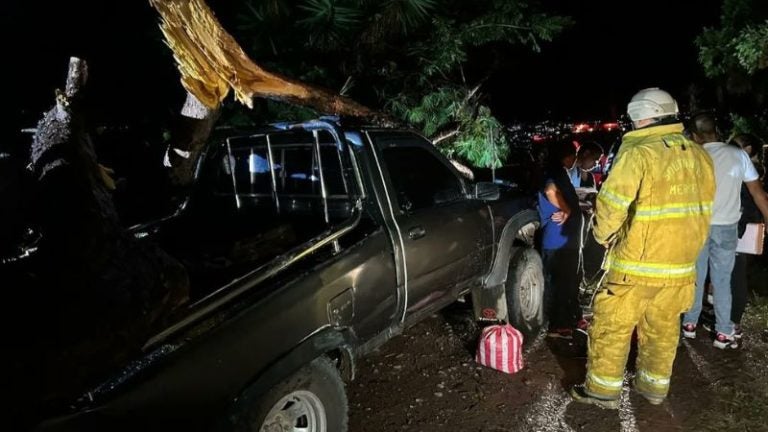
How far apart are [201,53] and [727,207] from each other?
3.91 m

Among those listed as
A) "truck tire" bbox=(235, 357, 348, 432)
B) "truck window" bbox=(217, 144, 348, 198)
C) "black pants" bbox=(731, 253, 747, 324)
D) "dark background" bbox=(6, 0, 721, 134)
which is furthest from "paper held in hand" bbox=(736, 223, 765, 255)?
"dark background" bbox=(6, 0, 721, 134)

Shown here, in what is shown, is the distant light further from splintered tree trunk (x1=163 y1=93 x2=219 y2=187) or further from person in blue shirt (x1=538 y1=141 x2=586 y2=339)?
splintered tree trunk (x1=163 y1=93 x2=219 y2=187)

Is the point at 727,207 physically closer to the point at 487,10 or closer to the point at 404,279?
the point at 404,279

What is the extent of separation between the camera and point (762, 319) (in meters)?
4.55

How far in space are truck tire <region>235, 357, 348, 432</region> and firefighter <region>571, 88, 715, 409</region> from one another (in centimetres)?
174

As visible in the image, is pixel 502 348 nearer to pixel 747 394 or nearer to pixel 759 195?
pixel 747 394

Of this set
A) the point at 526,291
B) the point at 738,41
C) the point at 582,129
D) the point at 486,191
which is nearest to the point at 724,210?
the point at 526,291

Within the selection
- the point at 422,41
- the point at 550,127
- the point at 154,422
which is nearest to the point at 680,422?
the point at 154,422

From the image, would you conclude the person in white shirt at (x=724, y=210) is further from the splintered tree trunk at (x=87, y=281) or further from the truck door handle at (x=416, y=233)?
the splintered tree trunk at (x=87, y=281)

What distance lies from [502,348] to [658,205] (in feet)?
5.01

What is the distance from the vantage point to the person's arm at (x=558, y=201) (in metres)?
4.16

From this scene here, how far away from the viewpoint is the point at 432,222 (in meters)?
3.47

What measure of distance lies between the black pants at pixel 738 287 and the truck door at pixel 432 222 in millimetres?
2034

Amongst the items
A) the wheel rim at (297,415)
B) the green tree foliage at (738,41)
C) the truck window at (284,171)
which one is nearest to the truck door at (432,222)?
the truck window at (284,171)
